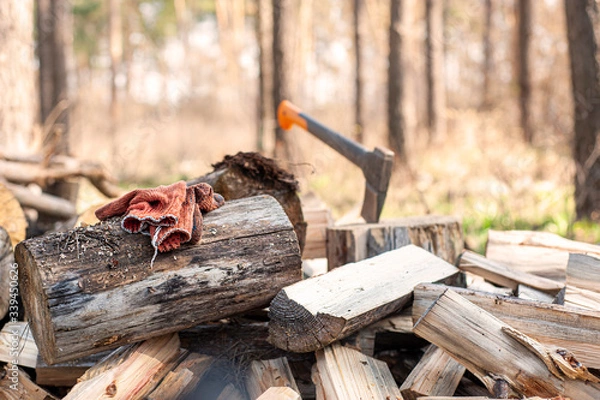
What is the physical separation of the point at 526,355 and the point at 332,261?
5.19 feet

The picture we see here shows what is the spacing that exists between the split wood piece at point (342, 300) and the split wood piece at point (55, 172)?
335cm

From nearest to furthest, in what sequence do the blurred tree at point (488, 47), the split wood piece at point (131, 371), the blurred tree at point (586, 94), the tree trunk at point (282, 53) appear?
the split wood piece at point (131, 371) < the blurred tree at point (586, 94) < the tree trunk at point (282, 53) < the blurred tree at point (488, 47)

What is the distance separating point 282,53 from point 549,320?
709 centimetres

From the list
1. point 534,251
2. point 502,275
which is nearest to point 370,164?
point 502,275

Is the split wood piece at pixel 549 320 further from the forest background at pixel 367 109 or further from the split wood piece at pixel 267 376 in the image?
the forest background at pixel 367 109

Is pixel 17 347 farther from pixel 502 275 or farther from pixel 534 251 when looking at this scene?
pixel 534 251

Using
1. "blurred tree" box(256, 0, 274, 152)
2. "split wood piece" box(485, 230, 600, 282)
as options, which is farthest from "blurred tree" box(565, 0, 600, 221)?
"blurred tree" box(256, 0, 274, 152)

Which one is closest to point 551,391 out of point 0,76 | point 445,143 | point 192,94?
point 0,76

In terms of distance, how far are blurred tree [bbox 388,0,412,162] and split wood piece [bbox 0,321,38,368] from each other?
7717 millimetres

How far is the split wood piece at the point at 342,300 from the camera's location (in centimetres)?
220

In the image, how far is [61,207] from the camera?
5.05 metres

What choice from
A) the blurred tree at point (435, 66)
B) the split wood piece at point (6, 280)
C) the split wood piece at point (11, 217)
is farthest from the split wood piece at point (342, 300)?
the blurred tree at point (435, 66)

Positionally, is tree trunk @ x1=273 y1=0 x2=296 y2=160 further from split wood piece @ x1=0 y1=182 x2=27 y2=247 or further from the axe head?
split wood piece @ x1=0 y1=182 x2=27 y2=247

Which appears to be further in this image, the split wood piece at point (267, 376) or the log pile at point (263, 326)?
the split wood piece at point (267, 376)
